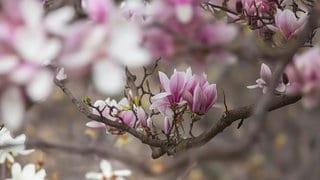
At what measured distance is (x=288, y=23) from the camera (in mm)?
1165

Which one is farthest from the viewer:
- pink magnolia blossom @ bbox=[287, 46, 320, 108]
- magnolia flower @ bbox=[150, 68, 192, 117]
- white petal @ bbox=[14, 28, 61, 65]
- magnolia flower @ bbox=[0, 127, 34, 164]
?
magnolia flower @ bbox=[0, 127, 34, 164]

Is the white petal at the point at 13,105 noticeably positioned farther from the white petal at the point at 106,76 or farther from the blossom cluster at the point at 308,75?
the blossom cluster at the point at 308,75

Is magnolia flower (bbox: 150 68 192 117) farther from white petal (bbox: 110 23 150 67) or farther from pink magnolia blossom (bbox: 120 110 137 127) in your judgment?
white petal (bbox: 110 23 150 67)

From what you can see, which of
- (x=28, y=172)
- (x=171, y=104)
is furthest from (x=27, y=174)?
(x=171, y=104)

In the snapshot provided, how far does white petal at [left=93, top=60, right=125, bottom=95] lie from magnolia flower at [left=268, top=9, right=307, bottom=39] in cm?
58

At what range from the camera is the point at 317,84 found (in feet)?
3.02

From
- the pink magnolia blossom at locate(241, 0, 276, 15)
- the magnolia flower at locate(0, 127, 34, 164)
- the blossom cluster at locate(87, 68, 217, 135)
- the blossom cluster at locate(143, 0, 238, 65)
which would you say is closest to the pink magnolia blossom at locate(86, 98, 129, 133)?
the blossom cluster at locate(87, 68, 217, 135)

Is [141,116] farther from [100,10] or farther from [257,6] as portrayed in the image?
[100,10]

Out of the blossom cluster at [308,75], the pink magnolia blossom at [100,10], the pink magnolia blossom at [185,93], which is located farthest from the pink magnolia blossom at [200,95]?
the pink magnolia blossom at [100,10]

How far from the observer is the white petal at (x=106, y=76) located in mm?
633

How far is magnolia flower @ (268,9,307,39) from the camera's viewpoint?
45.7 inches

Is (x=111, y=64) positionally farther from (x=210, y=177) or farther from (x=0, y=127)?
(x=210, y=177)

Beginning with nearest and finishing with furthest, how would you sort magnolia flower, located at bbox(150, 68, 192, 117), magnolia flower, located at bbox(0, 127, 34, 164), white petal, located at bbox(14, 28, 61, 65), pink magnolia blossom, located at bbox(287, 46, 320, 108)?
1. white petal, located at bbox(14, 28, 61, 65)
2. pink magnolia blossom, located at bbox(287, 46, 320, 108)
3. magnolia flower, located at bbox(150, 68, 192, 117)
4. magnolia flower, located at bbox(0, 127, 34, 164)

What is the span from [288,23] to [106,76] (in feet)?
1.96
